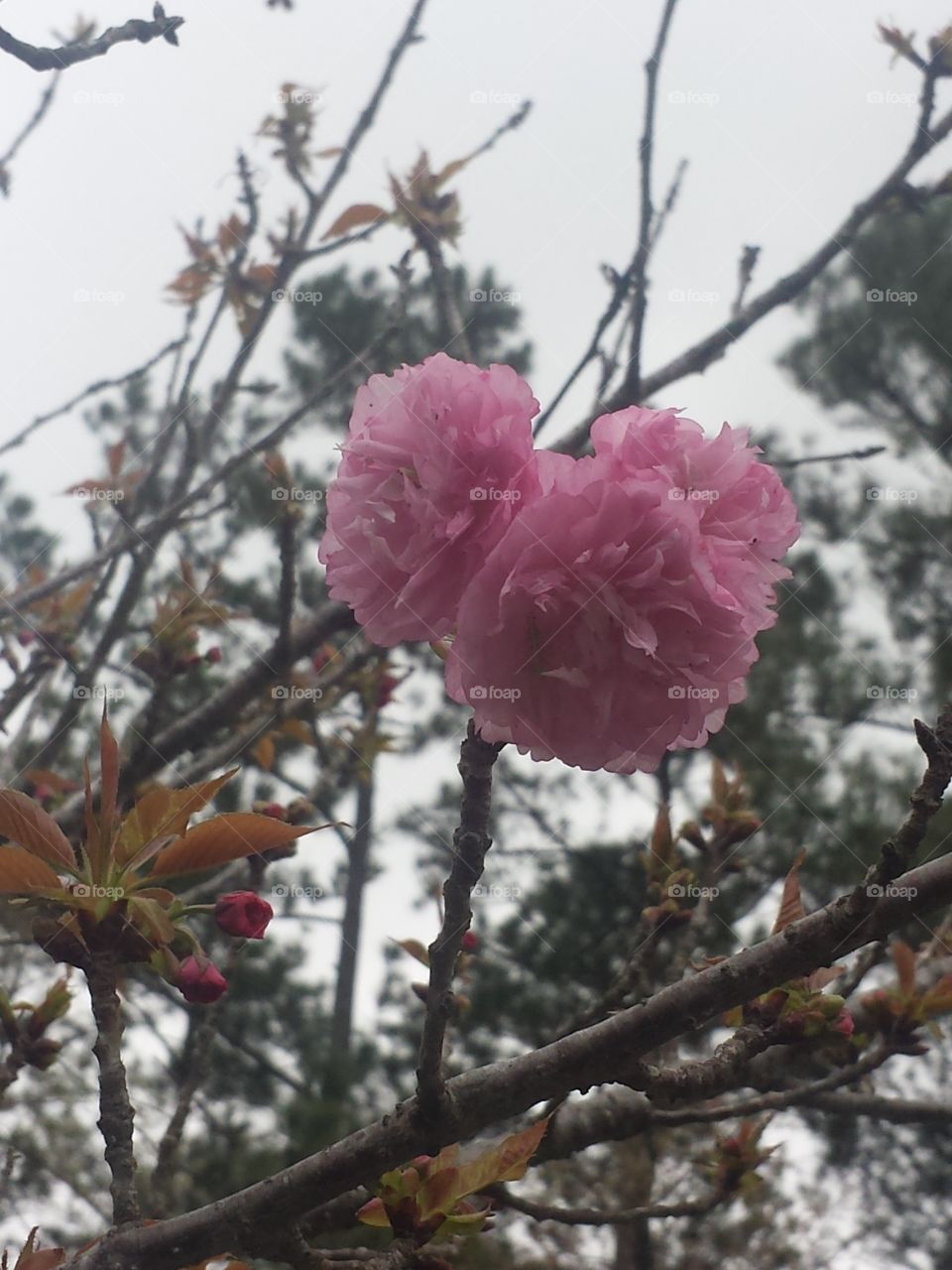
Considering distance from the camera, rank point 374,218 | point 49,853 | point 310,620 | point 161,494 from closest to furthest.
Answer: point 49,853
point 310,620
point 374,218
point 161,494

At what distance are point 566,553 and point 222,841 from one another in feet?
1.66

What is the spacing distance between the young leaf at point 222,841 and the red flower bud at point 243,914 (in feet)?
0.35

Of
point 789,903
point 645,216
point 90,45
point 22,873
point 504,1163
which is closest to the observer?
point 22,873

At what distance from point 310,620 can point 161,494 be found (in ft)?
27.8

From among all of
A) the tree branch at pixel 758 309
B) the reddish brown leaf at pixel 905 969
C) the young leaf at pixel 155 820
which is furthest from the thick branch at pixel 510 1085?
the tree branch at pixel 758 309

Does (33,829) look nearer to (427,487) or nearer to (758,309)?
(427,487)

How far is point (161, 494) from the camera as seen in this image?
35.0 feet

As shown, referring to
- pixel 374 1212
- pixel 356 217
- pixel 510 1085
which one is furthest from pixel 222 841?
pixel 356 217

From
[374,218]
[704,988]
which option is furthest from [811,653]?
[704,988]

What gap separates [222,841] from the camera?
1218 mm

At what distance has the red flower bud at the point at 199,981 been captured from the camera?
125 centimetres

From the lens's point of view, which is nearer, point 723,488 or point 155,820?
point 723,488

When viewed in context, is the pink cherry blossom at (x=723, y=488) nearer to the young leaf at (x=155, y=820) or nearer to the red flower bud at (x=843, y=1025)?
the young leaf at (x=155, y=820)

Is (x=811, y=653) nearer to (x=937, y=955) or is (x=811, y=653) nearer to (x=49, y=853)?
(x=937, y=955)
